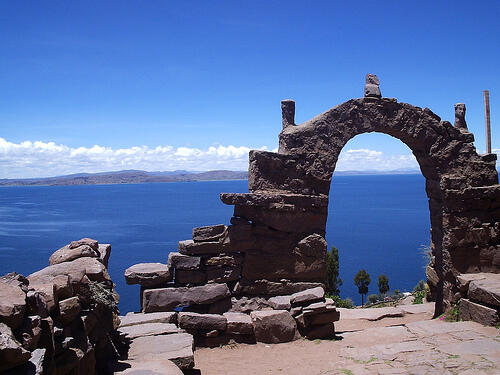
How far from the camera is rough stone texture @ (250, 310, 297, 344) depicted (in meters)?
7.24

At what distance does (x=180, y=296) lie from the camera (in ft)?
25.9

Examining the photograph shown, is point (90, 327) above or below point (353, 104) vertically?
below

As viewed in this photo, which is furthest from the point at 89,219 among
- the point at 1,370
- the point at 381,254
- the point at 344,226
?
the point at 1,370

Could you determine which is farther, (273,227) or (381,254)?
(381,254)

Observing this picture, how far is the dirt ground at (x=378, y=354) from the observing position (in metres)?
5.59

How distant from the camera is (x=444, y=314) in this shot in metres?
8.88

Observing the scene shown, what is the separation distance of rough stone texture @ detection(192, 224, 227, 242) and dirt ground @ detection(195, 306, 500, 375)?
1.96 metres

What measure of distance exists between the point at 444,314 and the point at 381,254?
4349 cm

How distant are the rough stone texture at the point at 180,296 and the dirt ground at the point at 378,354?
111 centimetres

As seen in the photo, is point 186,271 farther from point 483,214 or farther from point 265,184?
point 483,214

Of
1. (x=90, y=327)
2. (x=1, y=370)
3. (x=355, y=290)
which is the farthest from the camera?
(x=355, y=290)

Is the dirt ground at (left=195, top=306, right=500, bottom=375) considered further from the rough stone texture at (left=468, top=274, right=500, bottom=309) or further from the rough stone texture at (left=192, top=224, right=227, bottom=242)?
the rough stone texture at (left=192, top=224, right=227, bottom=242)

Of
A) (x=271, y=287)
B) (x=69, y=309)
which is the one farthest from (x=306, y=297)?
(x=69, y=309)

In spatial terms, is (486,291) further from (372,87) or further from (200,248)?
(200,248)
